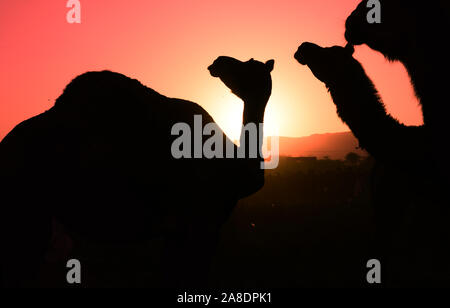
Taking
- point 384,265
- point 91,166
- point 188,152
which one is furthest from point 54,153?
point 384,265

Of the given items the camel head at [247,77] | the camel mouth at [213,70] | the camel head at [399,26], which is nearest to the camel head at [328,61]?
the camel head at [399,26]

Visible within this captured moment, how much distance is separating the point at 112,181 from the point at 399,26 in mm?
2761

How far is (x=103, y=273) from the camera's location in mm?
10586

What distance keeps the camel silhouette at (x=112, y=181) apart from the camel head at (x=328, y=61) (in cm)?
154

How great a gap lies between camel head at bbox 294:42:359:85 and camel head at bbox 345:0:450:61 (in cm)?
14

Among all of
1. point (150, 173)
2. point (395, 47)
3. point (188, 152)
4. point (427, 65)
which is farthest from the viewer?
point (188, 152)

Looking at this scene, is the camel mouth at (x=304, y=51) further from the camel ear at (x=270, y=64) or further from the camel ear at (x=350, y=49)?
the camel ear at (x=270, y=64)

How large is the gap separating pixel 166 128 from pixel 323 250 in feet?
31.5

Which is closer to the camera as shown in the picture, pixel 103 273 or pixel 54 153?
pixel 54 153

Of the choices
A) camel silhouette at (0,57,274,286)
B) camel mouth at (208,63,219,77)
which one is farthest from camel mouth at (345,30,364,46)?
camel mouth at (208,63,219,77)

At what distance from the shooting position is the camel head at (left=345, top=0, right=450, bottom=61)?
3.52 m

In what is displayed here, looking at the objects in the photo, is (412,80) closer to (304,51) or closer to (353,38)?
(353,38)
